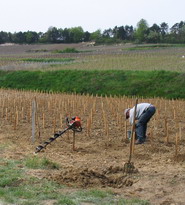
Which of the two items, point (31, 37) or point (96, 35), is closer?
point (31, 37)

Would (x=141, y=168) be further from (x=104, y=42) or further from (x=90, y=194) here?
(x=104, y=42)

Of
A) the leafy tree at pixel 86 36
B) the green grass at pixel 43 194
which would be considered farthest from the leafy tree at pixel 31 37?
the green grass at pixel 43 194

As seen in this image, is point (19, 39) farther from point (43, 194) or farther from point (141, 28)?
point (43, 194)

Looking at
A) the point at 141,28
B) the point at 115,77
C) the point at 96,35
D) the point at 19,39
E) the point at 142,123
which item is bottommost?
the point at 115,77

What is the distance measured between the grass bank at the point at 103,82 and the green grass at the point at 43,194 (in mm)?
21117

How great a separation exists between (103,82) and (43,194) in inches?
1030

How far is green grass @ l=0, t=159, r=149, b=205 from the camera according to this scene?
18.1 feet

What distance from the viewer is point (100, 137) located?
10.8 meters

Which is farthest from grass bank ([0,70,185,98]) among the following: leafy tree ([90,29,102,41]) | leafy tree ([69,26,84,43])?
leafy tree ([90,29,102,41])

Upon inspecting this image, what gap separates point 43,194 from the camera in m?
5.80

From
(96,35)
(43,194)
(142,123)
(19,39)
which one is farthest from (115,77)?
(96,35)

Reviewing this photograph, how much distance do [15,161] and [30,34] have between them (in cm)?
9162

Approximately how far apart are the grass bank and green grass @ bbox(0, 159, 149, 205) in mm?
21117

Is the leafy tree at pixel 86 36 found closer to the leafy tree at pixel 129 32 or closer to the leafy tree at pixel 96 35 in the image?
the leafy tree at pixel 96 35
